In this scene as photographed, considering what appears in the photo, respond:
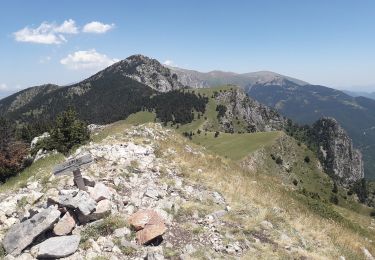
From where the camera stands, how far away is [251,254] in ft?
49.1

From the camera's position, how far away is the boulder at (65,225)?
15.2 meters

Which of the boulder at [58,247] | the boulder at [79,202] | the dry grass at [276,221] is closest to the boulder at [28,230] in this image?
the boulder at [58,247]

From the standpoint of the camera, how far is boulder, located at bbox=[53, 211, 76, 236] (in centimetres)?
1519

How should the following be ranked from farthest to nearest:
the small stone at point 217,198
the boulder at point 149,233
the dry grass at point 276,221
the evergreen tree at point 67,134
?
the evergreen tree at point 67,134, the small stone at point 217,198, the dry grass at point 276,221, the boulder at point 149,233

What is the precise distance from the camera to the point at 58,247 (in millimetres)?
14195

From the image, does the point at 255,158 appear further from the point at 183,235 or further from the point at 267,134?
the point at 183,235

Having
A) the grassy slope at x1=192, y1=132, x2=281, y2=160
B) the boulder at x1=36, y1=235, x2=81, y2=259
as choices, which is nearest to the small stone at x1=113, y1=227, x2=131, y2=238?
the boulder at x1=36, y1=235, x2=81, y2=259

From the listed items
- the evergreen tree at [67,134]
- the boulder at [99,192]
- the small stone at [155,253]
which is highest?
the boulder at [99,192]

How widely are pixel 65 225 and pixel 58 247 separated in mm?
1301

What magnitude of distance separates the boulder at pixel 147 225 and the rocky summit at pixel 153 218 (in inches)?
1.6

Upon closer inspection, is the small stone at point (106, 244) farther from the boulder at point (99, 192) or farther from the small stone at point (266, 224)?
the small stone at point (266, 224)

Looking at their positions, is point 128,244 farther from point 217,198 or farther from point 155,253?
point 217,198

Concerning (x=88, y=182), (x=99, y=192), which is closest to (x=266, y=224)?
(x=99, y=192)

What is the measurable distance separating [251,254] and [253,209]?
197 inches
